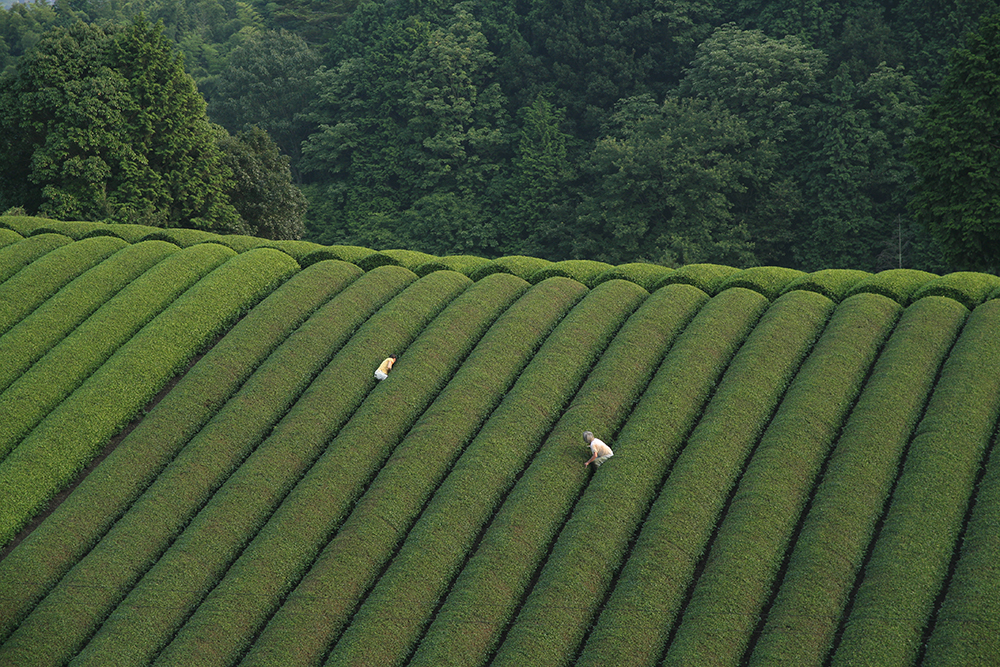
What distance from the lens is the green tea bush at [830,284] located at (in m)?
33.7

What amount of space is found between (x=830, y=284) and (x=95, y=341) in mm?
24926

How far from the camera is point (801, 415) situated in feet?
91.5

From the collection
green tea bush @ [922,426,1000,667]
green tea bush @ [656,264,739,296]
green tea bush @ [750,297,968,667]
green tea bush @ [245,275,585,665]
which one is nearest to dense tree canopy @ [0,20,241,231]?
green tea bush @ [245,275,585,665]

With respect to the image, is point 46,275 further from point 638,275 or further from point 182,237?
point 638,275

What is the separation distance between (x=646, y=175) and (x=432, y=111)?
71.1ft

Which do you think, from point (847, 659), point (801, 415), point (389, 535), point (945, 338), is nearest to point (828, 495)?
point (801, 415)

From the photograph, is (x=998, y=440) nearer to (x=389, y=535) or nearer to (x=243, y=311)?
(x=389, y=535)

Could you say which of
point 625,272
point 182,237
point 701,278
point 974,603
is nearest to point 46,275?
point 182,237

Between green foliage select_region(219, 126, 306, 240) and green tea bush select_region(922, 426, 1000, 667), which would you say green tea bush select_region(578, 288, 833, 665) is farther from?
green foliage select_region(219, 126, 306, 240)

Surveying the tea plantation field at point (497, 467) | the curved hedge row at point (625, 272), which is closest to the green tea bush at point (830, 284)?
the curved hedge row at point (625, 272)

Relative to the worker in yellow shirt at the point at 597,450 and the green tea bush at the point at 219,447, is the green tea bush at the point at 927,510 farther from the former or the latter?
the green tea bush at the point at 219,447

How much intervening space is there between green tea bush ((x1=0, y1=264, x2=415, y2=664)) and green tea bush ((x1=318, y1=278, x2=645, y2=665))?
499 cm

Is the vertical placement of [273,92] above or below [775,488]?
above

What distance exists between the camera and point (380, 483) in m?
27.3
